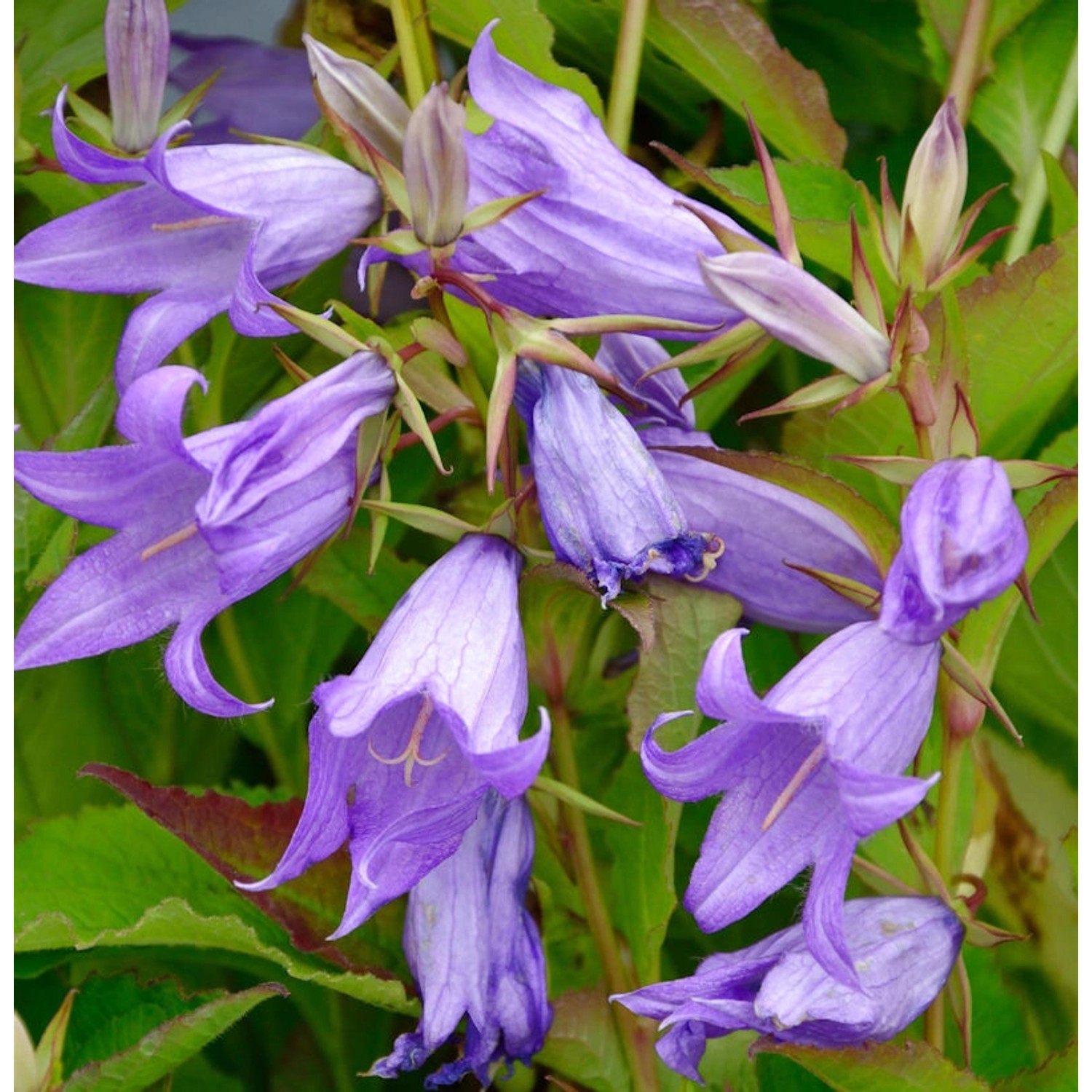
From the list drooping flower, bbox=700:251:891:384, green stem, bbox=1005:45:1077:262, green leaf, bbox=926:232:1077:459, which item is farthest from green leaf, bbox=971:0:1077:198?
drooping flower, bbox=700:251:891:384

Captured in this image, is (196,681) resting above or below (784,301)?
below

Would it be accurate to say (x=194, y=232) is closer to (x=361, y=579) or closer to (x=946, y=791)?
(x=361, y=579)

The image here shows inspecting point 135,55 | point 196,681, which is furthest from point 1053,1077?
point 135,55

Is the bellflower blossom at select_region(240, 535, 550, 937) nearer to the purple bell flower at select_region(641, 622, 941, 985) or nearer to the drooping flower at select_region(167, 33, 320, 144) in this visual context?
the purple bell flower at select_region(641, 622, 941, 985)

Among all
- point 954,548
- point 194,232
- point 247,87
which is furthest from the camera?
point 247,87

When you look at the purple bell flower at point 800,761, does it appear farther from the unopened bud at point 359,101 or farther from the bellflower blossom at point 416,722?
the unopened bud at point 359,101

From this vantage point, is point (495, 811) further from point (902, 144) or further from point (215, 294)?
point (902, 144)
